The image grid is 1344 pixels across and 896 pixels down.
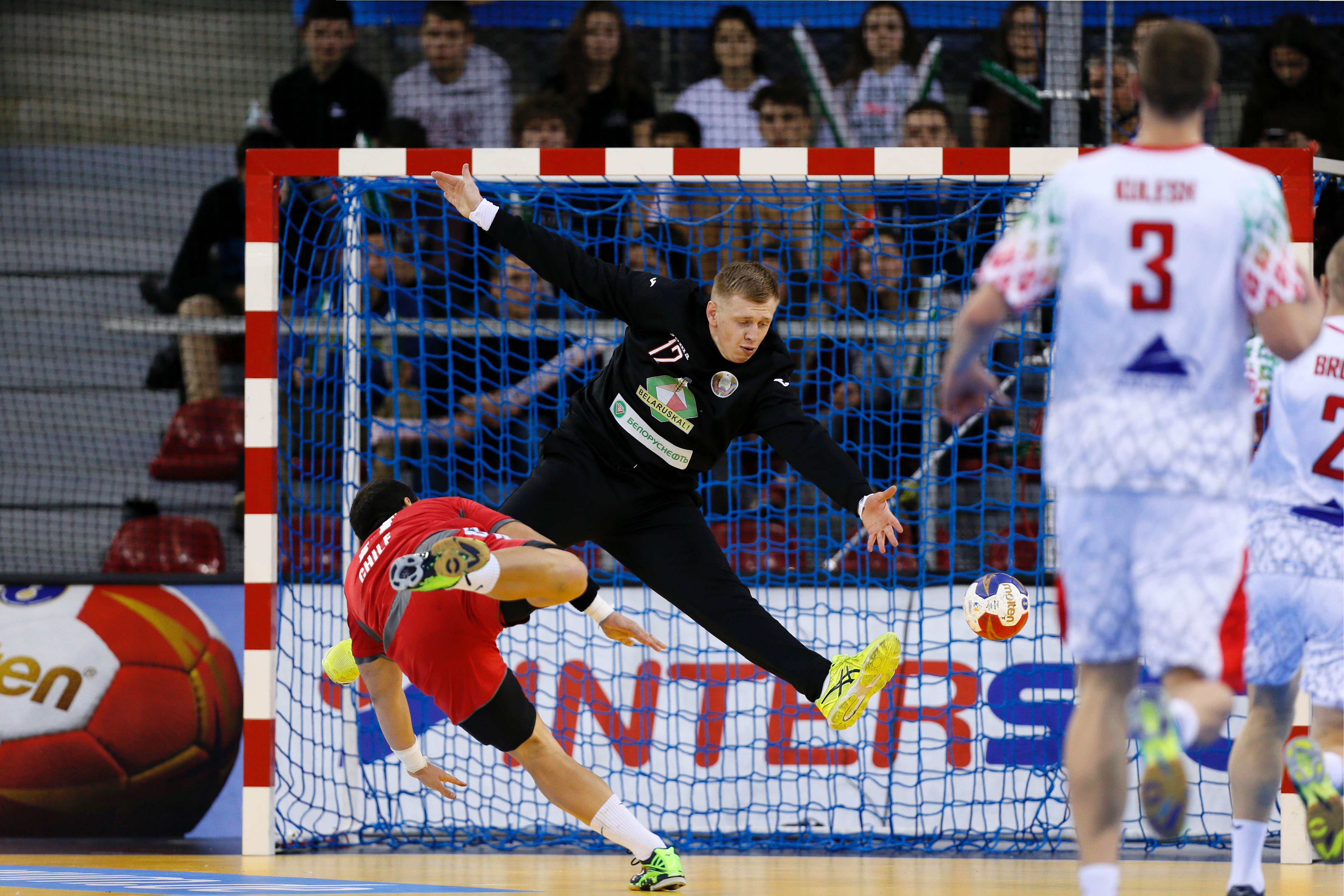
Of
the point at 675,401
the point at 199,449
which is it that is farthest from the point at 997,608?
the point at 199,449

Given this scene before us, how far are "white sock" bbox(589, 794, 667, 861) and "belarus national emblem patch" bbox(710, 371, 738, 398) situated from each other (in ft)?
4.82

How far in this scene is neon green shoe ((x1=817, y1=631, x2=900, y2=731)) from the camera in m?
4.66

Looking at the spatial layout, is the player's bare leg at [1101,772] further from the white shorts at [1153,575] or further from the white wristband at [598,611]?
the white wristband at [598,611]

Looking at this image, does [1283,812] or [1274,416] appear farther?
[1283,812]

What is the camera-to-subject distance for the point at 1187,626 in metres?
2.97

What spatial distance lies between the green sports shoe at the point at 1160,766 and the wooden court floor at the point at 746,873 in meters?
2.04

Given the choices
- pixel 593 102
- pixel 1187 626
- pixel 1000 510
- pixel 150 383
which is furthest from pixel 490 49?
pixel 1187 626

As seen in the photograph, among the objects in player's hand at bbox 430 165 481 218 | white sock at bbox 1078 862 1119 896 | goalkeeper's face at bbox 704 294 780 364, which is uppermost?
player's hand at bbox 430 165 481 218

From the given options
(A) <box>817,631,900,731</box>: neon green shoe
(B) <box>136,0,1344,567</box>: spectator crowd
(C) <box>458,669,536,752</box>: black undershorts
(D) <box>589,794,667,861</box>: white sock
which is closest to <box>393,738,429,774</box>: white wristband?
(C) <box>458,669,536,752</box>: black undershorts

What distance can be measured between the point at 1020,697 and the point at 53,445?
5.67 m

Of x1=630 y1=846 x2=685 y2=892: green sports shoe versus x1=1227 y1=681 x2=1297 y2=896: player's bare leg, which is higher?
x1=1227 y1=681 x2=1297 y2=896: player's bare leg

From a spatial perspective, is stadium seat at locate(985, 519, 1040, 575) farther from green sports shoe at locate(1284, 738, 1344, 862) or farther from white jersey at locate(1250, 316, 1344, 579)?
green sports shoe at locate(1284, 738, 1344, 862)

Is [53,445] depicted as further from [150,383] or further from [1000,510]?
[1000,510]

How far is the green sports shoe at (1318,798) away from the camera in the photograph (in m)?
3.45
